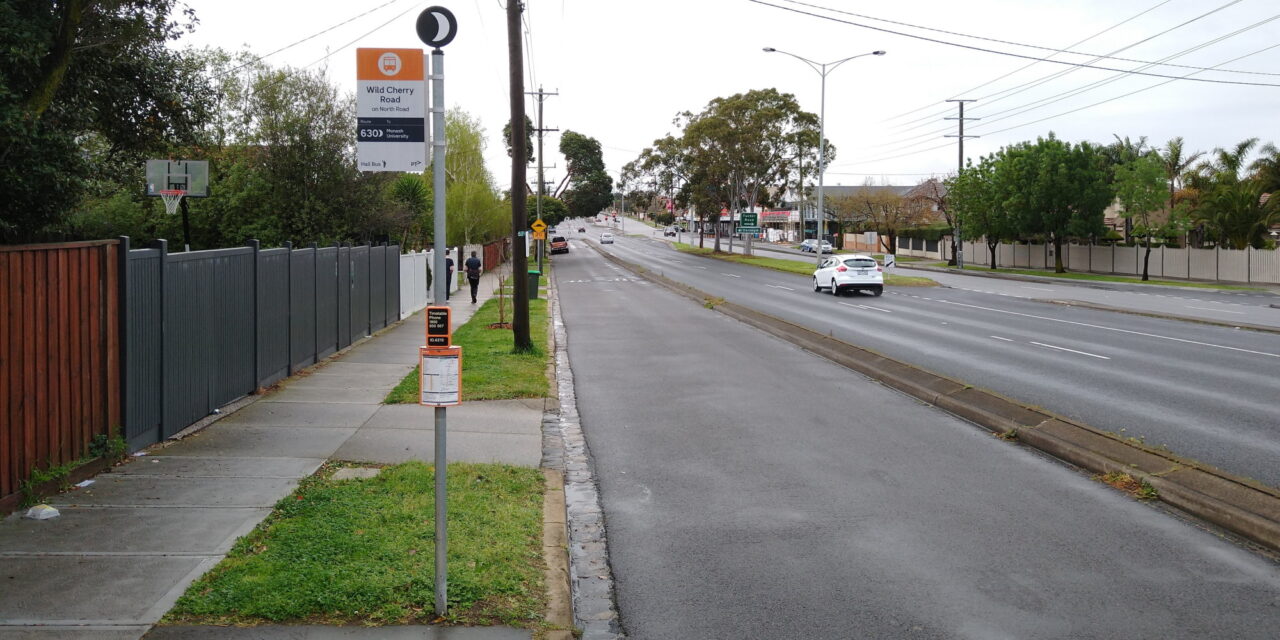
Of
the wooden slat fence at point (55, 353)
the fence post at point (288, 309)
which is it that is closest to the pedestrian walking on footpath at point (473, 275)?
the fence post at point (288, 309)

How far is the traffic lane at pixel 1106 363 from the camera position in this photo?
10906mm

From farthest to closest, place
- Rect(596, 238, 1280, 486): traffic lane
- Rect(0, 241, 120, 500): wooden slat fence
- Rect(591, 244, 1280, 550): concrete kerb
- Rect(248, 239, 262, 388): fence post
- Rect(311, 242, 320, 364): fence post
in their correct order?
Rect(311, 242, 320, 364): fence post, Rect(248, 239, 262, 388): fence post, Rect(596, 238, 1280, 486): traffic lane, Rect(591, 244, 1280, 550): concrete kerb, Rect(0, 241, 120, 500): wooden slat fence

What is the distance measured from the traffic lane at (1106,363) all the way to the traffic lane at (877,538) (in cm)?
198

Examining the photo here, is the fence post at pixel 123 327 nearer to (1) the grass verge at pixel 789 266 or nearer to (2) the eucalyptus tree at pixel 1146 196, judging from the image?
(1) the grass verge at pixel 789 266

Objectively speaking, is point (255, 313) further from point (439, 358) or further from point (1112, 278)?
point (1112, 278)

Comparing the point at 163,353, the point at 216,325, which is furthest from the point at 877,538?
the point at 216,325

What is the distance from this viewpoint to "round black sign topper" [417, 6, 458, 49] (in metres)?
5.82

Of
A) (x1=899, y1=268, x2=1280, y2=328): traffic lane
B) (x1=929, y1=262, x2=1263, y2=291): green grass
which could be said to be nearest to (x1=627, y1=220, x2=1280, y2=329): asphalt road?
(x1=899, y1=268, x2=1280, y2=328): traffic lane

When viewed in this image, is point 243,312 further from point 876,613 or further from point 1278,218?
point 1278,218

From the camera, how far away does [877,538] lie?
7090 millimetres

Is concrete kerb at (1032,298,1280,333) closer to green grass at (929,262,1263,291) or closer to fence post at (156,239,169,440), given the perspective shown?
green grass at (929,262,1263,291)

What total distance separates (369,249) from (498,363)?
4.99m

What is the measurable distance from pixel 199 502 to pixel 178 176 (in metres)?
11.3

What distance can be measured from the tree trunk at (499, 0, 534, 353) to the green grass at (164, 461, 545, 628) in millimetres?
9858
